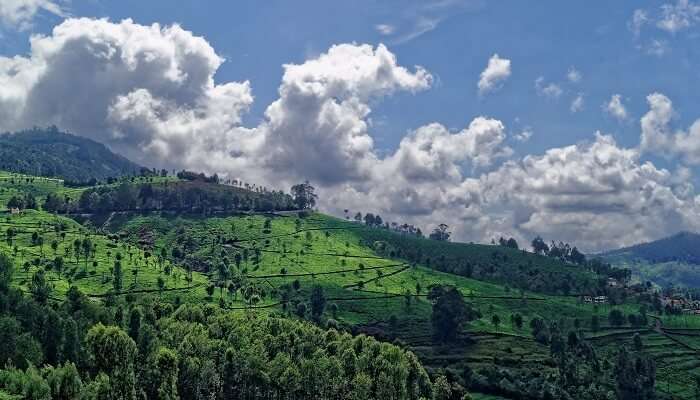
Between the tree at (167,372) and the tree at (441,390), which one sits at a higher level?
the tree at (167,372)

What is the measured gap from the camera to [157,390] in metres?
144

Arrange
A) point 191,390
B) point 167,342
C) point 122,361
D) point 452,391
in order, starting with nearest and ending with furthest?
point 122,361
point 191,390
point 167,342
point 452,391

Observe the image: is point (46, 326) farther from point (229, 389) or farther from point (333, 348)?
point (333, 348)

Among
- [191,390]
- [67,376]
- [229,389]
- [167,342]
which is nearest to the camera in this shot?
[67,376]

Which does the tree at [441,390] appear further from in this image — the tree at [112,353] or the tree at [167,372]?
the tree at [112,353]

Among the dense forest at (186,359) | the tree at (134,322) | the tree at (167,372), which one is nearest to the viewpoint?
the dense forest at (186,359)

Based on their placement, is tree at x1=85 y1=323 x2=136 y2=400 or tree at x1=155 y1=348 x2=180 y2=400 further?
tree at x1=155 y1=348 x2=180 y2=400

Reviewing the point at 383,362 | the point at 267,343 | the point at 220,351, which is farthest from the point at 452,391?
the point at 220,351

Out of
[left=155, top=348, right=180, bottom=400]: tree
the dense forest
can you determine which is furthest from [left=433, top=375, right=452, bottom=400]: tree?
[left=155, top=348, right=180, bottom=400]: tree

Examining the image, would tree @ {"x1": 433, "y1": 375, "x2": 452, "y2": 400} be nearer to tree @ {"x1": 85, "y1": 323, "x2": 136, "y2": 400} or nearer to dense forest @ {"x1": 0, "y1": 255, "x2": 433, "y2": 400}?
dense forest @ {"x1": 0, "y1": 255, "x2": 433, "y2": 400}

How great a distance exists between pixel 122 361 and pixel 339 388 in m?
57.5

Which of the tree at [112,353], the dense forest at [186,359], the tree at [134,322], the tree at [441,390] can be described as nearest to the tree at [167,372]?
the dense forest at [186,359]

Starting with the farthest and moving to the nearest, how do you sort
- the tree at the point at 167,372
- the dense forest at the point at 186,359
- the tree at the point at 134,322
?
the tree at the point at 134,322 < the tree at the point at 167,372 < the dense forest at the point at 186,359

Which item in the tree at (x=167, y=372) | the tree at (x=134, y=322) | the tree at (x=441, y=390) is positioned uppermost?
the tree at (x=134, y=322)
